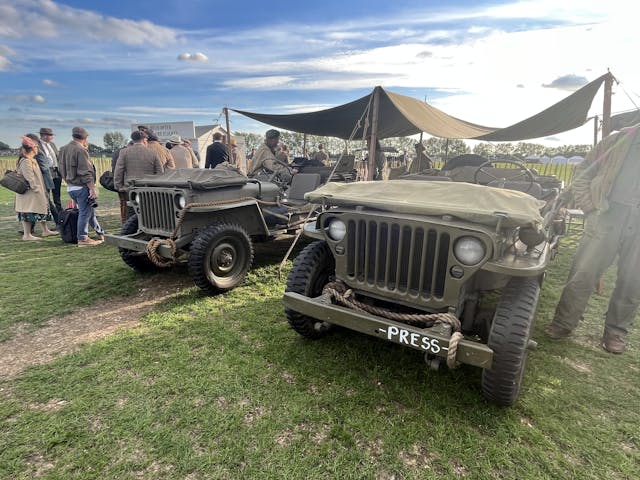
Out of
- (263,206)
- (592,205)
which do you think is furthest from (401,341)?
(263,206)

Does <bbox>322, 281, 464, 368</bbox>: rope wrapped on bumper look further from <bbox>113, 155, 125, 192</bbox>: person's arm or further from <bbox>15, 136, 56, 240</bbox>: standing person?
<bbox>15, 136, 56, 240</bbox>: standing person

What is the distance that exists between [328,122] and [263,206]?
202 inches

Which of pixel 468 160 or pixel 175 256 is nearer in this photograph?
pixel 175 256

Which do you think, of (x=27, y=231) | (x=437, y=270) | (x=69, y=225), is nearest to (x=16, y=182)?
(x=27, y=231)

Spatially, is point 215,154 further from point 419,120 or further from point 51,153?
point 419,120

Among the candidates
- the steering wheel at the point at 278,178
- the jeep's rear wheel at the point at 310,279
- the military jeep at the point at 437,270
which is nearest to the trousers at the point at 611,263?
the military jeep at the point at 437,270

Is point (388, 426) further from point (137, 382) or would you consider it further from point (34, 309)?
point (34, 309)

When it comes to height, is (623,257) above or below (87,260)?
above

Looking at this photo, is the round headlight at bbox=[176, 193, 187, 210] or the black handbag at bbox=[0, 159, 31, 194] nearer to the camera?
the round headlight at bbox=[176, 193, 187, 210]

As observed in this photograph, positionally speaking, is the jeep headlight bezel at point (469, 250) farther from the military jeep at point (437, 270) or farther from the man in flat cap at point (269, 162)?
the man in flat cap at point (269, 162)

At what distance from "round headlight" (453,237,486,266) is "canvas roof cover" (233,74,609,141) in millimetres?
5254

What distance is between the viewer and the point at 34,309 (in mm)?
4004

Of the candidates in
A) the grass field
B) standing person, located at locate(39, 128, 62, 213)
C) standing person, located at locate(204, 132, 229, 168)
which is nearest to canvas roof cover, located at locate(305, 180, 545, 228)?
the grass field

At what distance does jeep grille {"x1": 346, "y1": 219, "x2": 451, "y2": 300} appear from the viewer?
7.59 ft
